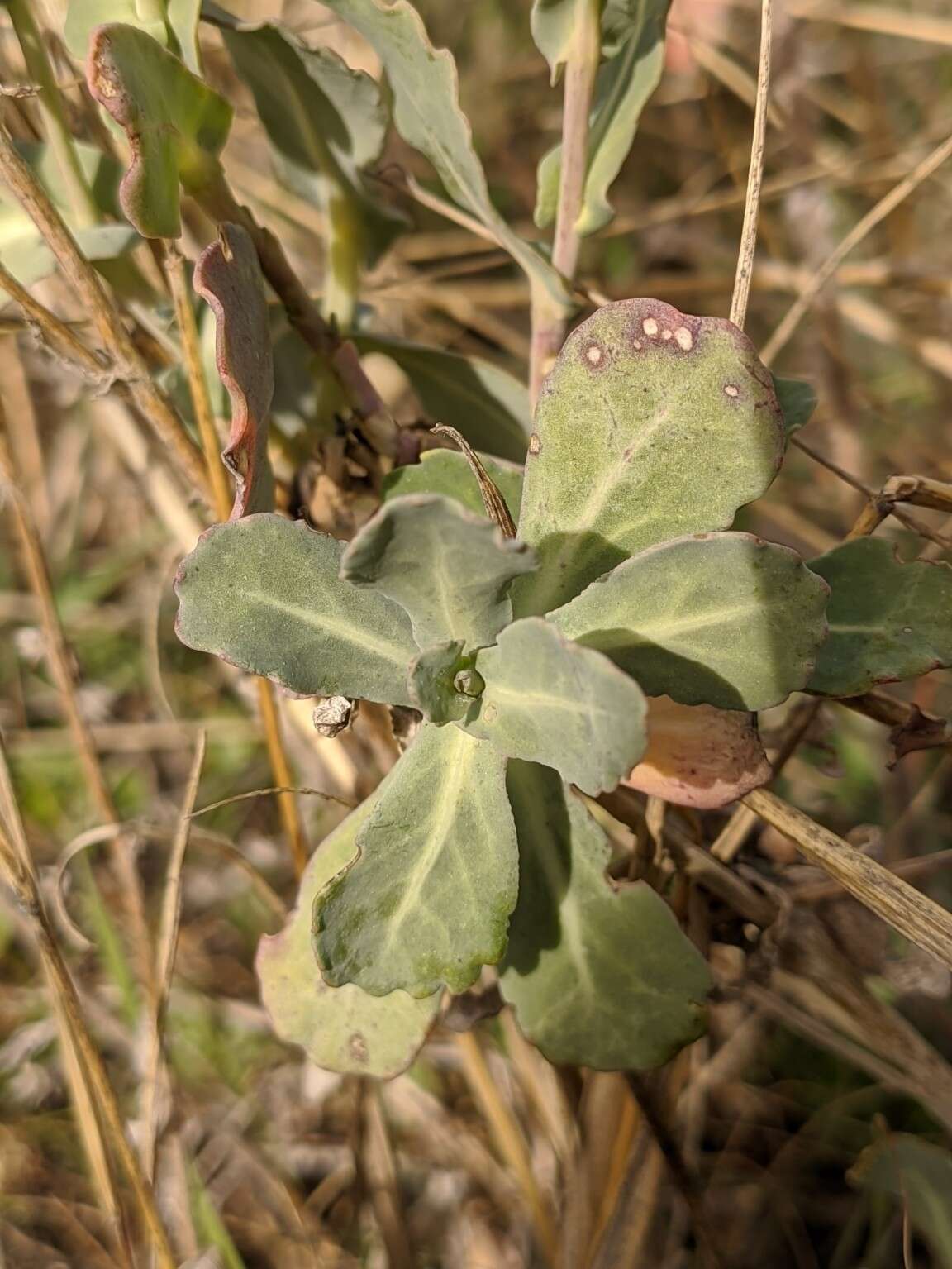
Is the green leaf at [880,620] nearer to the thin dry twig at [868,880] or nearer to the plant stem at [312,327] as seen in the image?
the thin dry twig at [868,880]

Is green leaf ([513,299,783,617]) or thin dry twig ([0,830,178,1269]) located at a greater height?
green leaf ([513,299,783,617])

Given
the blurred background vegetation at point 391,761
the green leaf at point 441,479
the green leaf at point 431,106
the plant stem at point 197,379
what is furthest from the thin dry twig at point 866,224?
the plant stem at point 197,379

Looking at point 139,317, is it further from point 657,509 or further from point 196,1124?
point 196,1124

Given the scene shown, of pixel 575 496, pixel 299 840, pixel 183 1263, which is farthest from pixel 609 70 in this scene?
pixel 183 1263

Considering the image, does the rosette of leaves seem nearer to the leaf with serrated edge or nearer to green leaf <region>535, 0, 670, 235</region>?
the leaf with serrated edge

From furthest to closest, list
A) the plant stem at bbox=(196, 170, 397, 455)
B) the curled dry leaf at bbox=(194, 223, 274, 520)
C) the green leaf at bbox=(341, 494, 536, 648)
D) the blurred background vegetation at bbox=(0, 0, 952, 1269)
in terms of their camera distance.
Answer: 1. the blurred background vegetation at bbox=(0, 0, 952, 1269)
2. the plant stem at bbox=(196, 170, 397, 455)
3. the curled dry leaf at bbox=(194, 223, 274, 520)
4. the green leaf at bbox=(341, 494, 536, 648)

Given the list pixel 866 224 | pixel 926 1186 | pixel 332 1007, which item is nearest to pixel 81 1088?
pixel 332 1007

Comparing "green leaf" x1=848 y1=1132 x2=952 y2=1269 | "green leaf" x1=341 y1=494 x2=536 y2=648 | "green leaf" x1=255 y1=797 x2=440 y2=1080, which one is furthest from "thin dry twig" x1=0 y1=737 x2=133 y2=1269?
"green leaf" x1=848 y1=1132 x2=952 y2=1269
